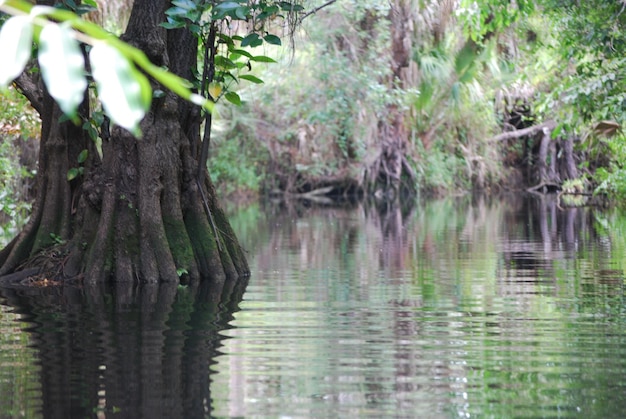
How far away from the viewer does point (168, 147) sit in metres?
10.8

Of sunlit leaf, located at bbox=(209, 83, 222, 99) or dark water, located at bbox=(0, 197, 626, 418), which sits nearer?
dark water, located at bbox=(0, 197, 626, 418)

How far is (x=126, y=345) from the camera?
6559 mm

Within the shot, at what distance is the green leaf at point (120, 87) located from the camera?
1.54 metres

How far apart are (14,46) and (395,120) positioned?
3708 centimetres

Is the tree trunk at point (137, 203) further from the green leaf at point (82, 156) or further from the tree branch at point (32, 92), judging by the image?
the green leaf at point (82, 156)

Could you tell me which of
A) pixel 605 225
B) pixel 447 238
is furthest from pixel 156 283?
pixel 605 225

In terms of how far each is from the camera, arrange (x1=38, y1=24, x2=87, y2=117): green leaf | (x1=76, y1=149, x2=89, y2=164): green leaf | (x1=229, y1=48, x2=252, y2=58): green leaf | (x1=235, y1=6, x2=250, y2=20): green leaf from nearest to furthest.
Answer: (x1=38, y1=24, x2=87, y2=117): green leaf, (x1=235, y1=6, x2=250, y2=20): green leaf, (x1=229, y1=48, x2=252, y2=58): green leaf, (x1=76, y1=149, x2=89, y2=164): green leaf

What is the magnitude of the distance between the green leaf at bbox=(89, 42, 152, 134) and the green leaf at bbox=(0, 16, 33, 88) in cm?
11

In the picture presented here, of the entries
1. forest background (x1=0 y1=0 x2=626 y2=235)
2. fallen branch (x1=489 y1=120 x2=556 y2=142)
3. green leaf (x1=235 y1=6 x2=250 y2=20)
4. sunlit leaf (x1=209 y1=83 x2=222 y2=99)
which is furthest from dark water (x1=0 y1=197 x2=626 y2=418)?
fallen branch (x1=489 y1=120 x2=556 y2=142)

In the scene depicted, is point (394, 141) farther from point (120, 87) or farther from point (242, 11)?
point (120, 87)

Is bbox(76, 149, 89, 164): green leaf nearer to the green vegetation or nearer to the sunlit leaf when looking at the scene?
the sunlit leaf

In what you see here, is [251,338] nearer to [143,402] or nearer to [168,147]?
[143,402]

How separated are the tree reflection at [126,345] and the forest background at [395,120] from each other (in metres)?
14.8

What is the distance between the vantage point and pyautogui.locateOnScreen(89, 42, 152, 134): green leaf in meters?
1.54
